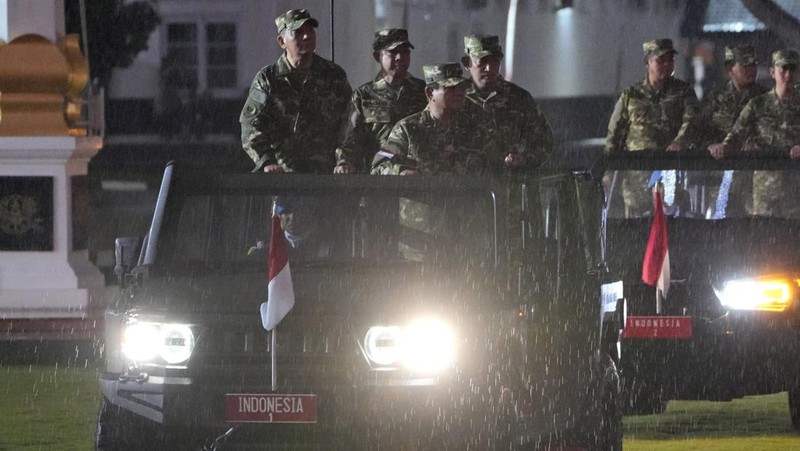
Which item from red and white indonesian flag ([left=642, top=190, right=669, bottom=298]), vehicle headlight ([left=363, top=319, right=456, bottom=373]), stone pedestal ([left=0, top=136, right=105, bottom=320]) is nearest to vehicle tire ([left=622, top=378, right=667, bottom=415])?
red and white indonesian flag ([left=642, top=190, right=669, bottom=298])

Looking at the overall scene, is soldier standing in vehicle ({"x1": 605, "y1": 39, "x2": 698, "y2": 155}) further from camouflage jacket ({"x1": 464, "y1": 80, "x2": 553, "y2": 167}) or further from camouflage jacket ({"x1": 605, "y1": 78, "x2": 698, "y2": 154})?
camouflage jacket ({"x1": 464, "y1": 80, "x2": 553, "y2": 167})

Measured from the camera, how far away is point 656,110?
514 inches

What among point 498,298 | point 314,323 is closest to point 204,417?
point 314,323

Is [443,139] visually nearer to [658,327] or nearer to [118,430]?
[658,327]

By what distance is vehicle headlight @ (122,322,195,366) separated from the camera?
24.0 ft

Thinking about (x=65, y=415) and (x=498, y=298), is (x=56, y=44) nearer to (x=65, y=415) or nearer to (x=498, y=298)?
(x=65, y=415)

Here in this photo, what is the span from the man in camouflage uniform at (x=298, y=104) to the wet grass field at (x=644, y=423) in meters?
1.76

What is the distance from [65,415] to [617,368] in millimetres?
3945

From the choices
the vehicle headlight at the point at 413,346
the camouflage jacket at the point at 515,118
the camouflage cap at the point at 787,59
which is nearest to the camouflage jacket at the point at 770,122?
the camouflage cap at the point at 787,59

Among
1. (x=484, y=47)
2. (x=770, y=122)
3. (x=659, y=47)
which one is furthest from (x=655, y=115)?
(x=484, y=47)

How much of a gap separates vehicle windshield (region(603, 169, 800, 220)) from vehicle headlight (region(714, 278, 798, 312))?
3.14ft

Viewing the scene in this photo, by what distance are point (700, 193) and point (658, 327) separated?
4.09 ft

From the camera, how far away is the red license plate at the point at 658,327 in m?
10.0

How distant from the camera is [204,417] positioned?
724 cm
